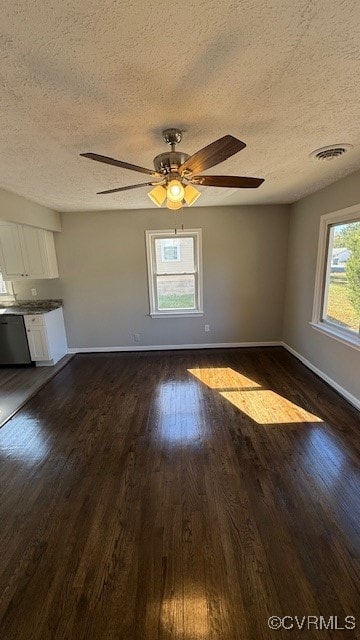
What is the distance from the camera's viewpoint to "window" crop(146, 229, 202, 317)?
14.9 feet

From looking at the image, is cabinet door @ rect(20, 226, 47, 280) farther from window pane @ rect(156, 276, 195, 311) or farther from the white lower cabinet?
window pane @ rect(156, 276, 195, 311)

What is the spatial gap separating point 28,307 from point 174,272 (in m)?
2.51

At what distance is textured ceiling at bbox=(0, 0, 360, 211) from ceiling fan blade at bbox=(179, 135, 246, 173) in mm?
274

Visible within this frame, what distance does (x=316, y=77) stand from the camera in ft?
4.28

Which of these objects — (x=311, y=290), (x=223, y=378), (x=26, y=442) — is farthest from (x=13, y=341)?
(x=311, y=290)

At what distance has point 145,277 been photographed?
4625 millimetres

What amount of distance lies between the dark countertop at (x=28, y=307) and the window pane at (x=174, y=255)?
6.21 feet

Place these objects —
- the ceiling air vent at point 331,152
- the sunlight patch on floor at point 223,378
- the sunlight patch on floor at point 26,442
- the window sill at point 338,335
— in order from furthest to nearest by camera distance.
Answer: the sunlight patch on floor at point 223,378 < the window sill at point 338,335 < the sunlight patch on floor at point 26,442 < the ceiling air vent at point 331,152

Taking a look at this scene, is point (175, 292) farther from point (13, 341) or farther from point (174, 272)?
point (13, 341)

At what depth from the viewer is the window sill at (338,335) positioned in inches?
Answer: 113

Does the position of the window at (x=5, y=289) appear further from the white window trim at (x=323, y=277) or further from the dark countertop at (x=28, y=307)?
the white window trim at (x=323, y=277)

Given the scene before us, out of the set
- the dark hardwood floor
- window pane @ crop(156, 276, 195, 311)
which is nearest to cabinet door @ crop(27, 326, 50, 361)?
the dark hardwood floor

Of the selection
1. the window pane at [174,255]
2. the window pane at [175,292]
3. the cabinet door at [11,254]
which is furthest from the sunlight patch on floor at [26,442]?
the window pane at [174,255]

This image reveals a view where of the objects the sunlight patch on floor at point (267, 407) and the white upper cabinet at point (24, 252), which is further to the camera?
the white upper cabinet at point (24, 252)
